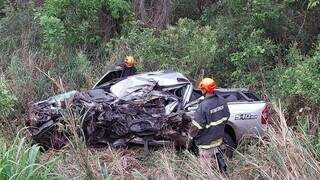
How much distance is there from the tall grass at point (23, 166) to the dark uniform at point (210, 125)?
2.39 metres

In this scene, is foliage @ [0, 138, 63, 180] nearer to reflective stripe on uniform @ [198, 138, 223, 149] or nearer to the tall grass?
the tall grass

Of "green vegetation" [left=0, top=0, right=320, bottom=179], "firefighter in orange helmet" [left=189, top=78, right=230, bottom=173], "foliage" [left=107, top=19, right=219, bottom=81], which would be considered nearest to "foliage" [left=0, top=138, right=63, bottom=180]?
"firefighter in orange helmet" [left=189, top=78, right=230, bottom=173]

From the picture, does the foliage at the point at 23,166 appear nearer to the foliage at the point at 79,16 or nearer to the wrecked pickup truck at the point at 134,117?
the wrecked pickup truck at the point at 134,117

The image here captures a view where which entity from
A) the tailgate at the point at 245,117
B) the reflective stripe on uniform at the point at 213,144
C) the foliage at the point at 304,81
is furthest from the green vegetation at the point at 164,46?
the reflective stripe on uniform at the point at 213,144

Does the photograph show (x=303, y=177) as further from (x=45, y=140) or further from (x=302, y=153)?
(x=45, y=140)

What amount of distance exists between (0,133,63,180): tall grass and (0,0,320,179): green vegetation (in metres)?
2.50

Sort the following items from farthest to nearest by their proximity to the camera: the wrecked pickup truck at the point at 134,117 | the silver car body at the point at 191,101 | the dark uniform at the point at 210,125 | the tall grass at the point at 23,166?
the silver car body at the point at 191,101 → the wrecked pickup truck at the point at 134,117 → the dark uniform at the point at 210,125 → the tall grass at the point at 23,166

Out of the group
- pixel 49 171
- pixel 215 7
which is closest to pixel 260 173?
pixel 49 171

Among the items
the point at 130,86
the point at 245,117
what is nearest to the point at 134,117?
the point at 130,86

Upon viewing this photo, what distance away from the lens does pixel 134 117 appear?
8484 millimetres

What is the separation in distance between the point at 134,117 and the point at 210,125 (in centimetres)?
163

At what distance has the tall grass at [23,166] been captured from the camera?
511 cm

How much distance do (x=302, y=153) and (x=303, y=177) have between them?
26 centimetres

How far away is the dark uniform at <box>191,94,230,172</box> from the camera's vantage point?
23.7 feet
